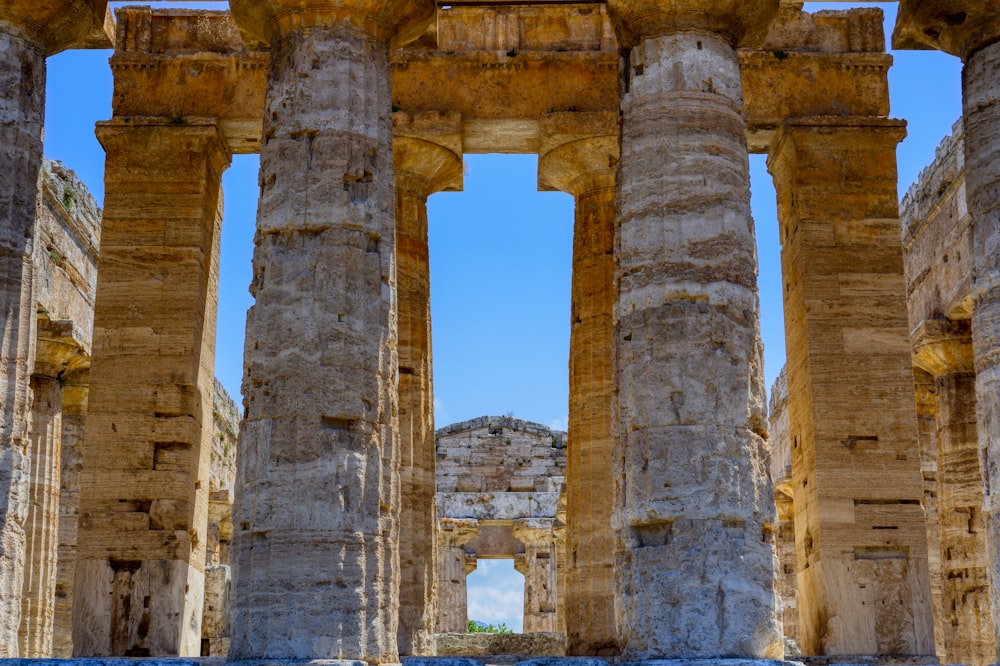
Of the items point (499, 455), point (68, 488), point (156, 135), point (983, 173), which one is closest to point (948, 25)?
point (983, 173)

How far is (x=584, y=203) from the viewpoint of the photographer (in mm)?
21188

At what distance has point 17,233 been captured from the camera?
1538cm

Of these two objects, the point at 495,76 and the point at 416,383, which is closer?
the point at 495,76

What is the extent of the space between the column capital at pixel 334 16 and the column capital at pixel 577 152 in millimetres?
4384

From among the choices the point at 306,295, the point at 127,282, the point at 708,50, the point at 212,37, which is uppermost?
the point at 212,37

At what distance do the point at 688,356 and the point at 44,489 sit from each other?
13653 millimetres

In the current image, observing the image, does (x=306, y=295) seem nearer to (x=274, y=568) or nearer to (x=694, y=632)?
(x=274, y=568)

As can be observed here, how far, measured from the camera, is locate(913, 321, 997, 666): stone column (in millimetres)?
23031

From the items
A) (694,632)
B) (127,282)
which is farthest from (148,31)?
(694,632)

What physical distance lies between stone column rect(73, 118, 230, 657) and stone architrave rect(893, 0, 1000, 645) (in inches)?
377

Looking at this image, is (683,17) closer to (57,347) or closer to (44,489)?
(57,347)

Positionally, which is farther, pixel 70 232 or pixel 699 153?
pixel 70 232

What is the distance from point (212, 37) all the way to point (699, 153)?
864 centimetres

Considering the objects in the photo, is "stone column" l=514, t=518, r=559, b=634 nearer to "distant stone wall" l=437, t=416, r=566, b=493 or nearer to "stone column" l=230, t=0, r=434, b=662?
"distant stone wall" l=437, t=416, r=566, b=493
